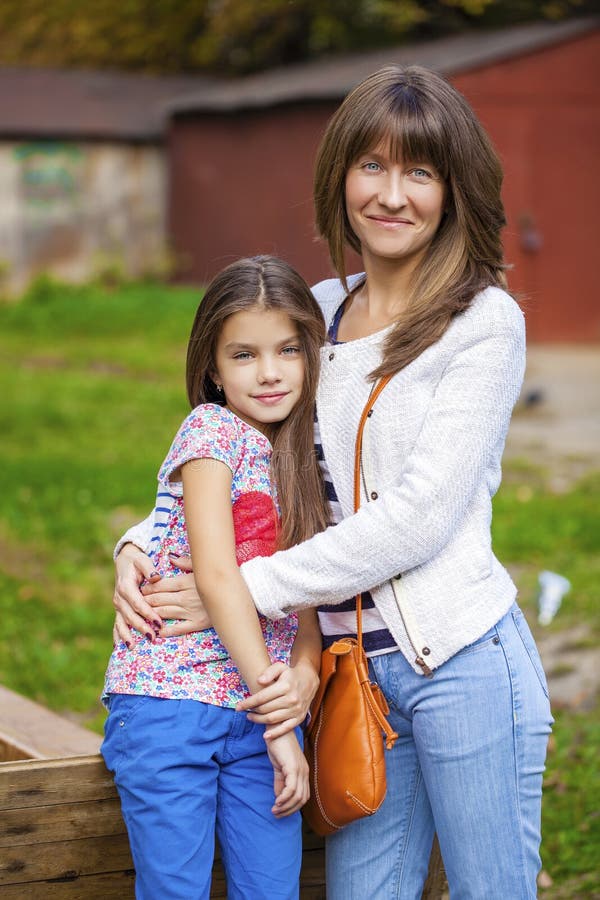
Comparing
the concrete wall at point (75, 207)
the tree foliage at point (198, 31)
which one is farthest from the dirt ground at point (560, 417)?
the tree foliage at point (198, 31)

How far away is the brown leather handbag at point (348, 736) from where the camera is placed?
2.18 meters

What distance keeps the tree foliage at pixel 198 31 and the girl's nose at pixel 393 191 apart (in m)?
19.5

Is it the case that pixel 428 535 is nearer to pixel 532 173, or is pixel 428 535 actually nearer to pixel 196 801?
pixel 196 801

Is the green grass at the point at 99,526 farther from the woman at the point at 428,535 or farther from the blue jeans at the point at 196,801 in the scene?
the blue jeans at the point at 196,801

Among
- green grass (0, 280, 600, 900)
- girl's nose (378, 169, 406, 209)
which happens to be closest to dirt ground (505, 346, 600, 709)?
green grass (0, 280, 600, 900)

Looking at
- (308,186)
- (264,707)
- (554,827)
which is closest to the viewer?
(264,707)

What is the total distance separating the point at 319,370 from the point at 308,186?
14.6 meters

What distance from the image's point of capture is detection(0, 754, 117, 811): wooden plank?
7.38 feet

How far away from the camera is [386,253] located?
91.7 inches

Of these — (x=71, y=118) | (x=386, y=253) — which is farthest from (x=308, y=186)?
(x=386, y=253)

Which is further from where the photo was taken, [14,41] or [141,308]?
[14,41]

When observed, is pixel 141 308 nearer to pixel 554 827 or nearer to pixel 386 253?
pixel 554 827

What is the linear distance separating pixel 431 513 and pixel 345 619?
0.33 meters

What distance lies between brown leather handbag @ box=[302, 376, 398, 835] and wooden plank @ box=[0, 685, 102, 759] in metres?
0.92
